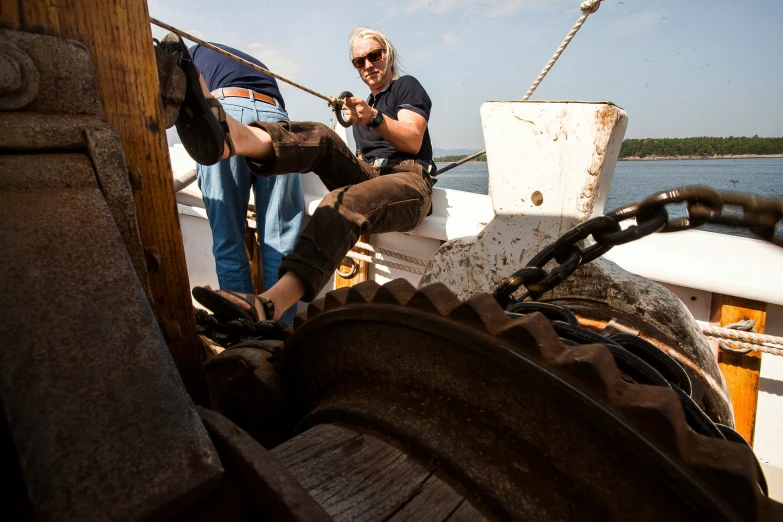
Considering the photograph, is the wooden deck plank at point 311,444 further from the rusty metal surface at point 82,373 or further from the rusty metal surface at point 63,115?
the rusty metal surface at point 63,115

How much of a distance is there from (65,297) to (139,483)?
0.27 m

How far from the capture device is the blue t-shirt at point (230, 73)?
3242mm

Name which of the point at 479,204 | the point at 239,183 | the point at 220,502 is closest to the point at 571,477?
the point at 220,502

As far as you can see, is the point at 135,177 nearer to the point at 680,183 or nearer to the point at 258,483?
the point at 258,483

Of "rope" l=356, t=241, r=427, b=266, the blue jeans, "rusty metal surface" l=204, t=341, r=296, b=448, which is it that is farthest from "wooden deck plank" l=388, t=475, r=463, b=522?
the blue jeans

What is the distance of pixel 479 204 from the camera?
3.16 meters

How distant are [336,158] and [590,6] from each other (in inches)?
66.7

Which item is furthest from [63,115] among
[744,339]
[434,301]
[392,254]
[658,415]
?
[392,254]

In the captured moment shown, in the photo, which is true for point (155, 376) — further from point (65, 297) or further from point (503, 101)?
point (503, 101)

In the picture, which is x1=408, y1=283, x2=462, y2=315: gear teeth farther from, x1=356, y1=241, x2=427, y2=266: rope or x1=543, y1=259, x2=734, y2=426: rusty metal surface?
x1=356, y1=241, x2=427, y2=266: rope

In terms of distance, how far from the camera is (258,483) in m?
0.59

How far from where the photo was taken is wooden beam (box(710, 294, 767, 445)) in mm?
2158

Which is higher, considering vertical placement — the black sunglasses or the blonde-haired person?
the black sunglasses

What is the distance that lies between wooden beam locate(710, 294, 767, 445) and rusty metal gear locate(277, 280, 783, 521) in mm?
1853
